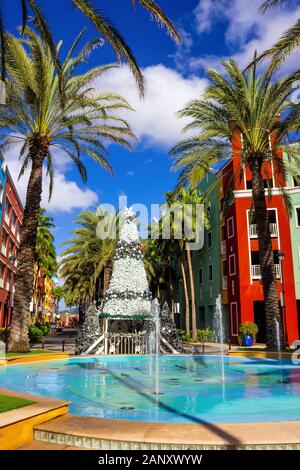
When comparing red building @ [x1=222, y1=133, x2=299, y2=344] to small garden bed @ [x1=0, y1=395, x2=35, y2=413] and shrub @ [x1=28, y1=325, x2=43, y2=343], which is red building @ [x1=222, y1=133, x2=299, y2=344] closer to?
shrub @ [x1=28, y1=325, x2=43, y2=343]

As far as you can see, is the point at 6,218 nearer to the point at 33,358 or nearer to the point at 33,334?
the point at 33,334

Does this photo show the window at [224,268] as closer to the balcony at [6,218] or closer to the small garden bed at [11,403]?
the balcony at [6,218]

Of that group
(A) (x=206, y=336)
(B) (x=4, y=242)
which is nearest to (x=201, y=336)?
(A) (x=206, y=336)

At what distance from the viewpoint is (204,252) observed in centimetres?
4122

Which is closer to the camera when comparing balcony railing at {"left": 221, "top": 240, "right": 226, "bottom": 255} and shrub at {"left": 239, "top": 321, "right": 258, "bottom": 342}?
shrub at {"left": 239, "top": 321, "right": 258, "bottom": 342}

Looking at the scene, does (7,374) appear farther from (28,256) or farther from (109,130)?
(109,130)

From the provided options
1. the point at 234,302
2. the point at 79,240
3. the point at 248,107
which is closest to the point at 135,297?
the point at 248,107

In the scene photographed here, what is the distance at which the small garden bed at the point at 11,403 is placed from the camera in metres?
5.93

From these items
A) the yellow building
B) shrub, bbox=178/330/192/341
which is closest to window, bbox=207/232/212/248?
shrub, bbox=178/330/192/341

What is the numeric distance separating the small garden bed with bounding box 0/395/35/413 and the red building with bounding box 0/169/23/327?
32277 millimetres

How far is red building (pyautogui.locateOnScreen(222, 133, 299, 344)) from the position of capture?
31.1 metres

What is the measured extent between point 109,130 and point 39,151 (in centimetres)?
396

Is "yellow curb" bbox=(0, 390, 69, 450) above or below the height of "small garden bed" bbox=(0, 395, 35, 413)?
below

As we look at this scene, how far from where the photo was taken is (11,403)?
20.6ft
